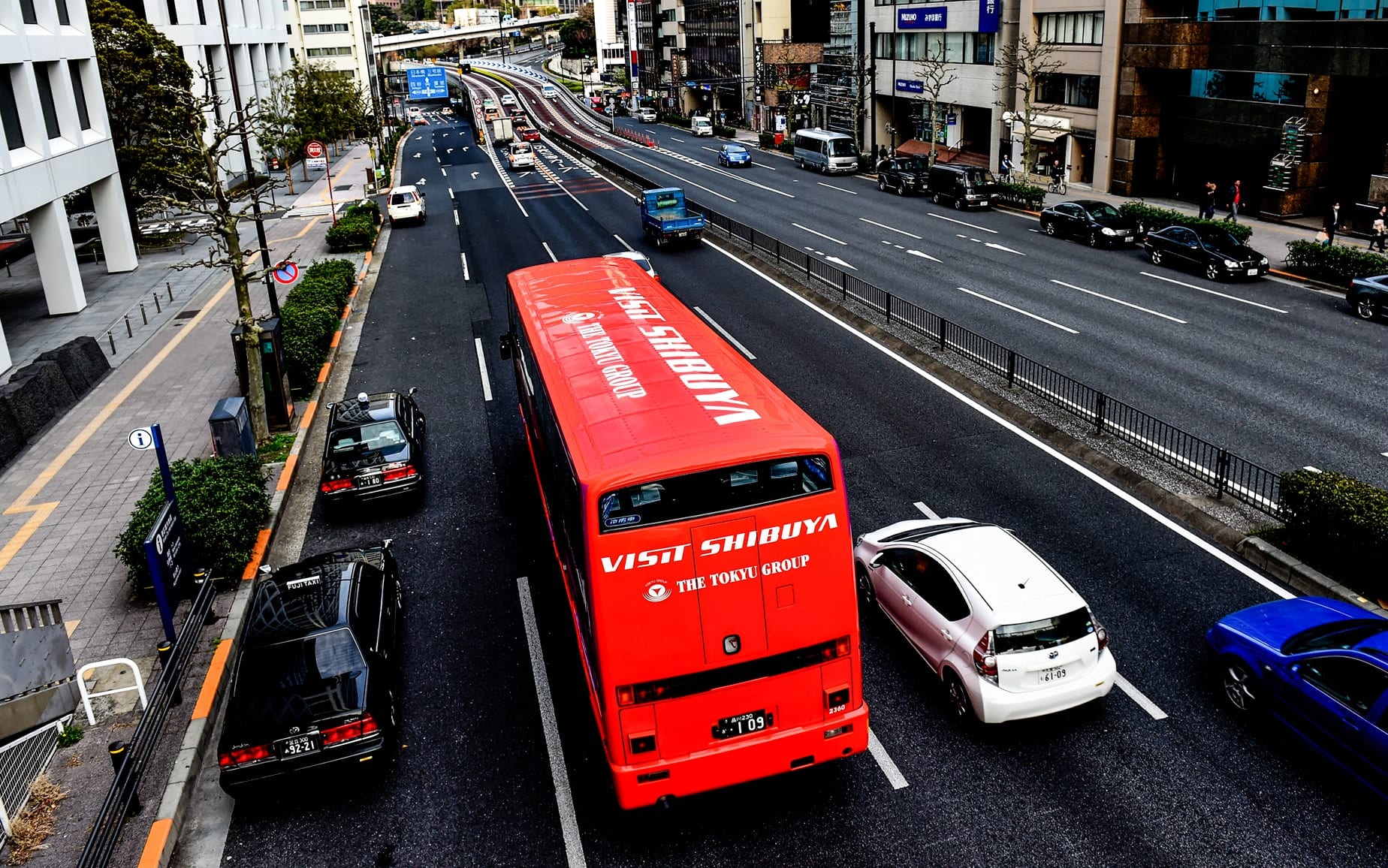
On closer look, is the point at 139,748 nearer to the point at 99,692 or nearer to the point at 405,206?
the point at 99,692

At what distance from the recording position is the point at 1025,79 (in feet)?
183

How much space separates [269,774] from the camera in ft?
31.7

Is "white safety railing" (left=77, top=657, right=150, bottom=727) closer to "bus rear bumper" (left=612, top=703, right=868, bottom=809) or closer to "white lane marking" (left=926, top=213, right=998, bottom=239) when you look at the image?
"bus rear bumper" (left=612, top=703, right=868, bottom=809)

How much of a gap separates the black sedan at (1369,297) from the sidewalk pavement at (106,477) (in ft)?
95.9

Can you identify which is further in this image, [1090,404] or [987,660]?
[1090,404]

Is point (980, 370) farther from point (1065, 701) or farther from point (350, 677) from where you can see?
point (350, 677)

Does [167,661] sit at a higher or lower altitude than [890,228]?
lower

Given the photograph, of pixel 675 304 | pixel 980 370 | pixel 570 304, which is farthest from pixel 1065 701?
pixel 980 370

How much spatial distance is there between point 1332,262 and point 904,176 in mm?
26413

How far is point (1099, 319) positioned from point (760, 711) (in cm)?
2203

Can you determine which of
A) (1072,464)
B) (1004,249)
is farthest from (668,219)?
(1072,464)

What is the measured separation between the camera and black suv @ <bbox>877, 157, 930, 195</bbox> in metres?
53.2

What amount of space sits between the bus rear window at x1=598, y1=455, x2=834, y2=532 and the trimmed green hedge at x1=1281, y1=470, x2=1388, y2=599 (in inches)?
316

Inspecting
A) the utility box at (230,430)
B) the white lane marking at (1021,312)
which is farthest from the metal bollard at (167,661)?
the white lane marking at (1021,312)
